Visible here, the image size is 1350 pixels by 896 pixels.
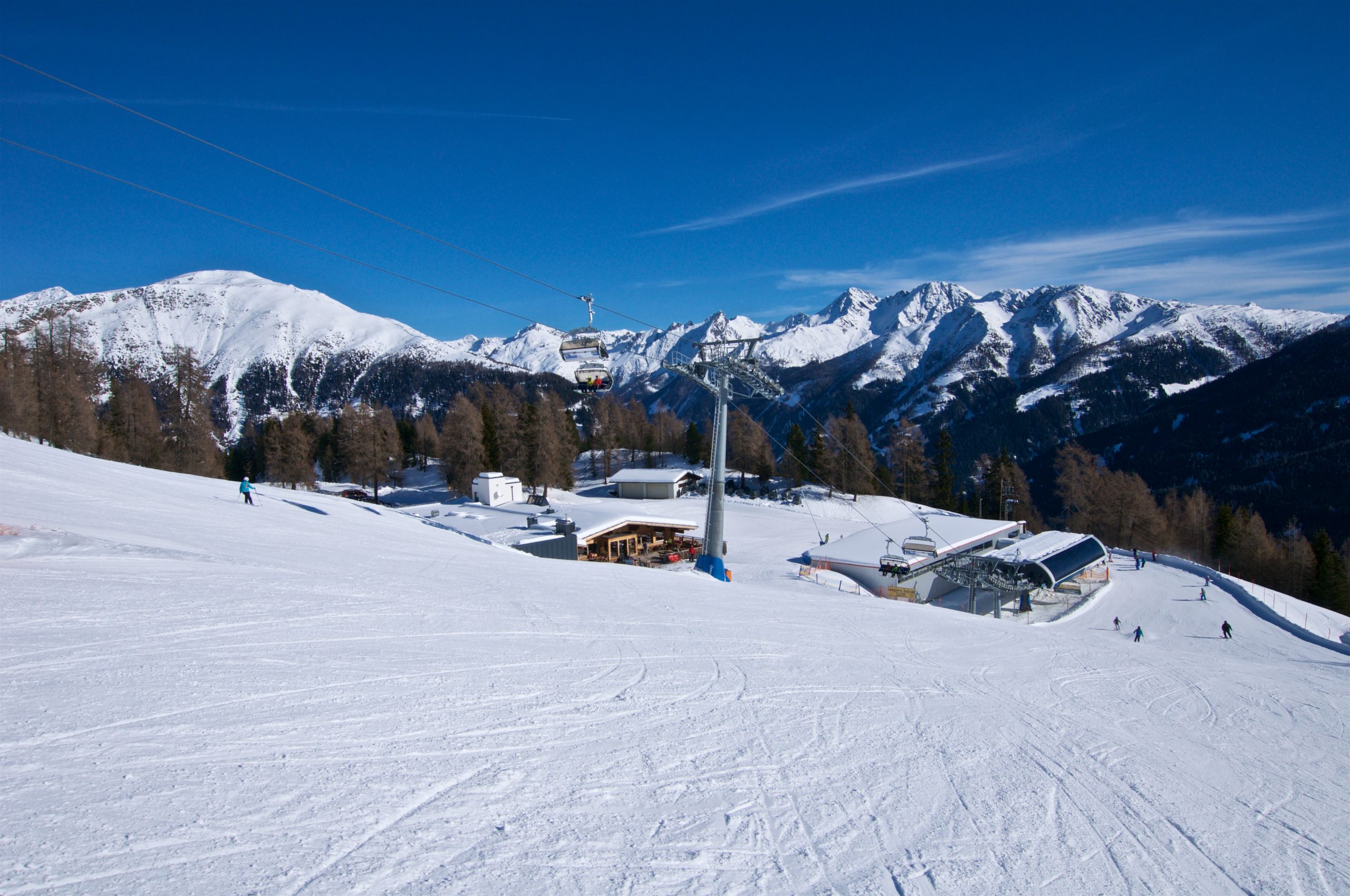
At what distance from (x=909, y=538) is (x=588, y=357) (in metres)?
22.2

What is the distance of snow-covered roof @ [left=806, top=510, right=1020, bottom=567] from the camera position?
30.6 metres

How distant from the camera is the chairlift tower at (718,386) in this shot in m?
21.3

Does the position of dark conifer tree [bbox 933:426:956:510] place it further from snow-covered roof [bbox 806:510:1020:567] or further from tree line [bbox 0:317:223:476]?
tree line [bbox 0:317:223:476]

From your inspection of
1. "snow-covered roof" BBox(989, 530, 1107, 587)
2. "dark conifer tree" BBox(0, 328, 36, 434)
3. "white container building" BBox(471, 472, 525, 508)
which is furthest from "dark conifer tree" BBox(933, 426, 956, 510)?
"dark conifer tree" BBox(0, 328, 36, 434)

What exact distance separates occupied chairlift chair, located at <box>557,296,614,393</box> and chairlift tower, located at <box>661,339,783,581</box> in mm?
3308

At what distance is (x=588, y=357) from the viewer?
1841 centimetres

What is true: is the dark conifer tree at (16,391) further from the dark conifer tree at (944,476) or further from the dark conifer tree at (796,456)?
the dark conifer tree at (944,476)

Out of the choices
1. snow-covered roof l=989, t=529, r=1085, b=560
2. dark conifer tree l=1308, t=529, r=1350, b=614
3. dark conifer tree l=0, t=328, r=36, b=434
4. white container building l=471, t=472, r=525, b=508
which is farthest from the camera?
white container building l=471, t=472, r=525, b=508

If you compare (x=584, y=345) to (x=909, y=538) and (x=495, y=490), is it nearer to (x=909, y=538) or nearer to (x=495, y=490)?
(x=909, y=538)

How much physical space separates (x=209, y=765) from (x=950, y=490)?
6700cm

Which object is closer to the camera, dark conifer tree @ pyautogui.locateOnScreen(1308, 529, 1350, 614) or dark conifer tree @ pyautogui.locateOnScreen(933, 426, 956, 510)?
dark conifer tree @ pyautogui.locateOnScreen(1308, 529, 1350, 614)

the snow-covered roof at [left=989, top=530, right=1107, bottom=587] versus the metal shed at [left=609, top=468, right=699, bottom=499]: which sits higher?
the metal shed at [left=609, top=468, right=699, bottom=499]

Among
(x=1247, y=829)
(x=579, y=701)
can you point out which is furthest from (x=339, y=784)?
(x=1247, y=829)

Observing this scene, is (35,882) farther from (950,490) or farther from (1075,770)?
(950,490)
